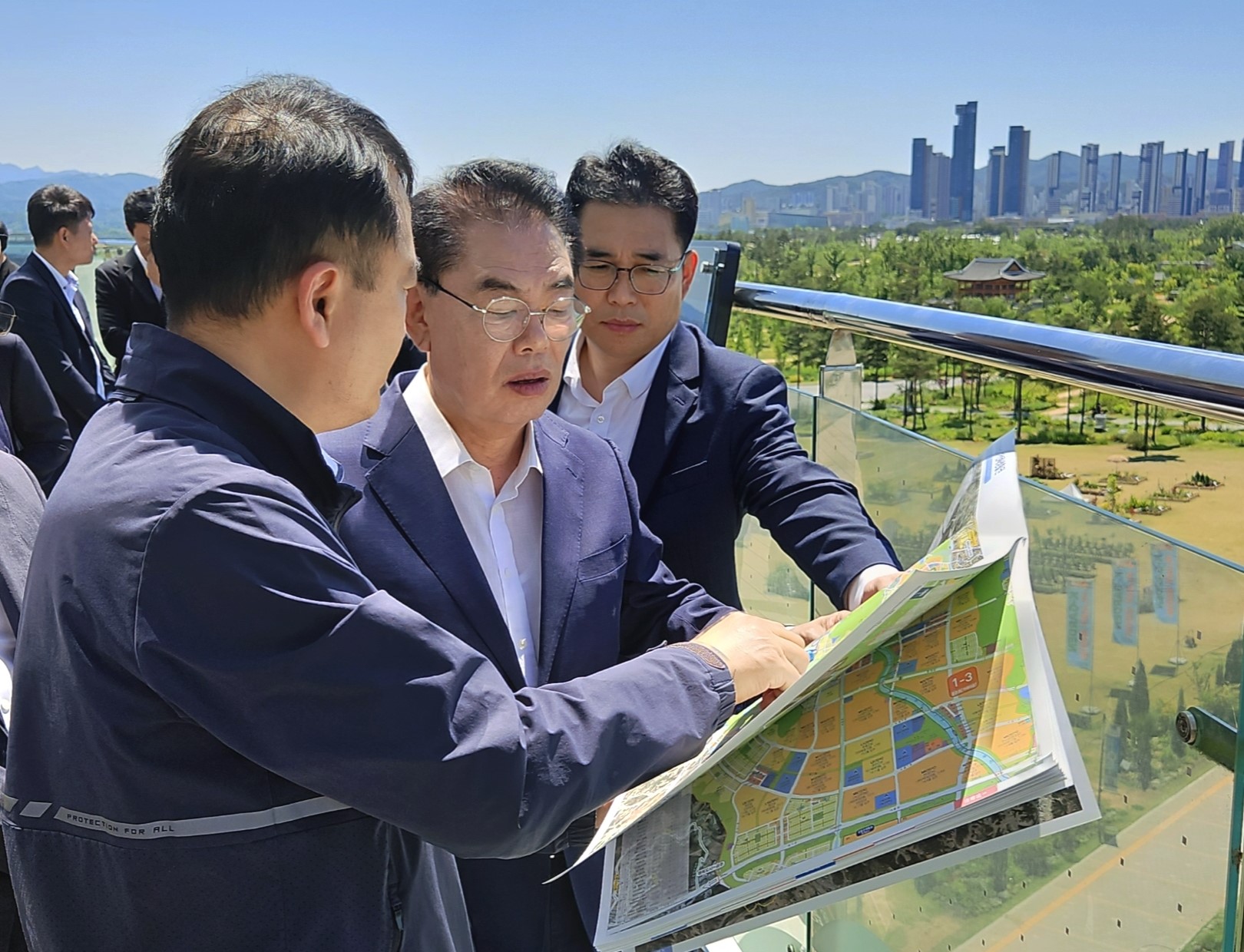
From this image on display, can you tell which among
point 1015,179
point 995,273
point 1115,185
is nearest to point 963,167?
point 1015,179

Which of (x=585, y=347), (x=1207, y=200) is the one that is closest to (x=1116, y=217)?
(x=1207, y=200)

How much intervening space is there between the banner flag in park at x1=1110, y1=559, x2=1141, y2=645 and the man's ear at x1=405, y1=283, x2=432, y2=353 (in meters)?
1.10

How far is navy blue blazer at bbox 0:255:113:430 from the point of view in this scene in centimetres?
563

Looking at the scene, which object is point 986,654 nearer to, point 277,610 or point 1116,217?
point 277,610

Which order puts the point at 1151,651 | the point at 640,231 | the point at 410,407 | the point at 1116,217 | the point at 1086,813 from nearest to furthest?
the point at 1086,813
the point at 1151,651
the point at 410,407
the point at 640,231
the point at 1116,217

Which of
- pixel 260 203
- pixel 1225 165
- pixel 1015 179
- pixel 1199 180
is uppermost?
pixel 1225 165

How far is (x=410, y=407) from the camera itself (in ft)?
5.75

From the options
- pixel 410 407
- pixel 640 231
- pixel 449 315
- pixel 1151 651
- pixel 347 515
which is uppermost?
pixel 640 231

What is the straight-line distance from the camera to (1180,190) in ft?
233

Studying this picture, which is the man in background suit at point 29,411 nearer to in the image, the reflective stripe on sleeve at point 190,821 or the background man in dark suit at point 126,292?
the background man in dark suit at point 126,292

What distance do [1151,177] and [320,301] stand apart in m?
82.3

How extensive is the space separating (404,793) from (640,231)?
162 centimetres

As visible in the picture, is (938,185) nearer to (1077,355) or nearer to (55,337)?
(55,337)

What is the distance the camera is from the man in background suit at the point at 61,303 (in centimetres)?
564
